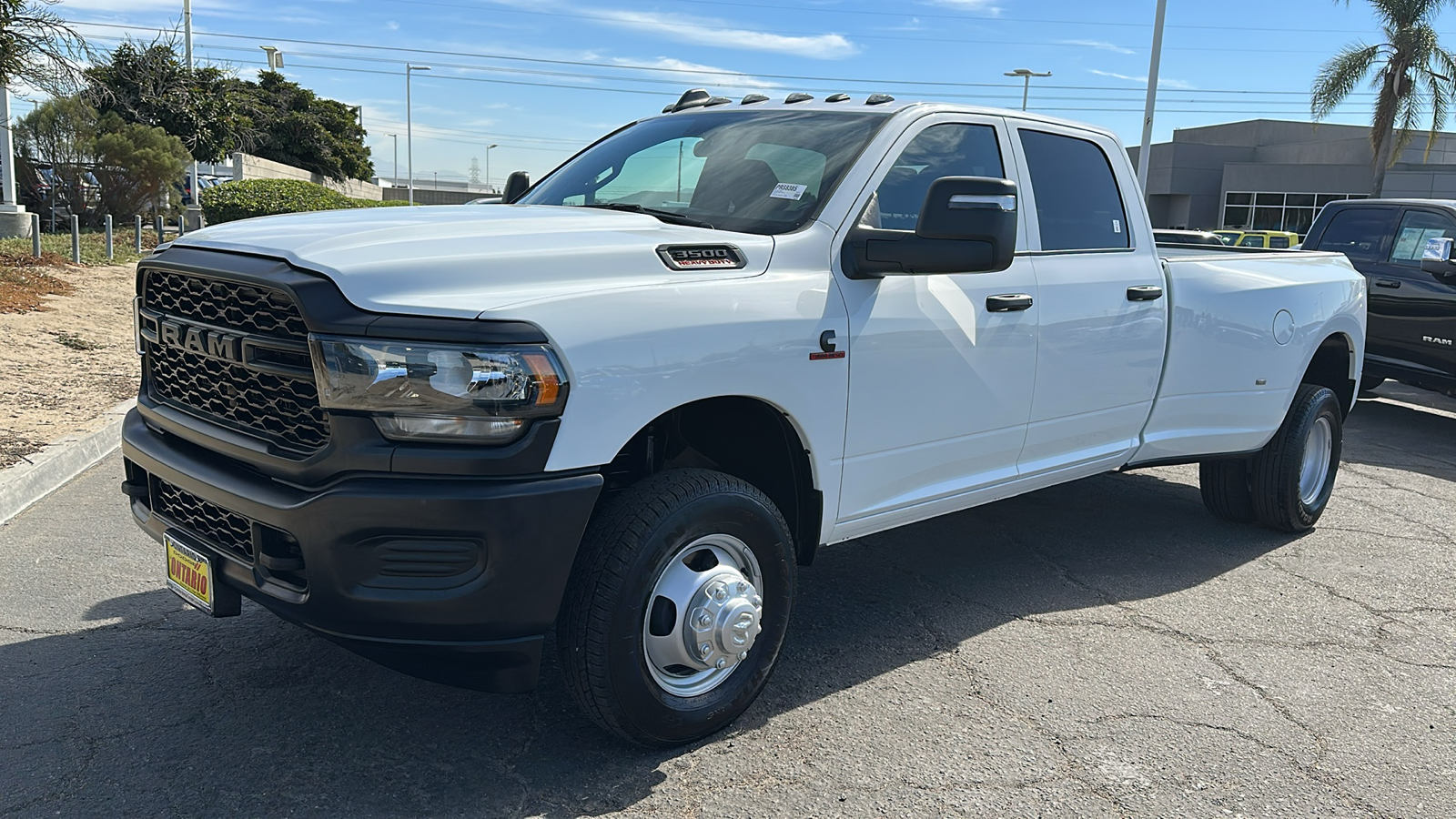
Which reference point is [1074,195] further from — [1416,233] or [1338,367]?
[1416,233]

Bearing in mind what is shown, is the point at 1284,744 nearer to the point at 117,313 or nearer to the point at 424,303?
the point at 424,303

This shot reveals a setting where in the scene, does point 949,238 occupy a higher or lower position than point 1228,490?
higher

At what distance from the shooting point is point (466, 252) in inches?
119

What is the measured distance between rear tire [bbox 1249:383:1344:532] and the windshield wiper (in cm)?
356

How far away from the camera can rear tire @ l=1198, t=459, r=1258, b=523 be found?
6000 millimetres

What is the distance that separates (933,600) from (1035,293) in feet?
4.44

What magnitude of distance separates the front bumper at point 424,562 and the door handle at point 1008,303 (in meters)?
1.82

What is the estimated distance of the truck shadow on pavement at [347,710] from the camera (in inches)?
120

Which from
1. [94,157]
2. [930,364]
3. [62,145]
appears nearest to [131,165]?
[94,157]

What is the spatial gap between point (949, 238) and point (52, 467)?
5.03 metres

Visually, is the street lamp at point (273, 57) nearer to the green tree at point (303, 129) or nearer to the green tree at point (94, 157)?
the green tree at point (303, 129)

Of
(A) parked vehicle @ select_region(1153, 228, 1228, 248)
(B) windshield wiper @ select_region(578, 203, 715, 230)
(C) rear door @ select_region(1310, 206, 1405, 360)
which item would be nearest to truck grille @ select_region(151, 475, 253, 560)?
(B) windshield wiper @ select_region(578, 203, 715, 230)

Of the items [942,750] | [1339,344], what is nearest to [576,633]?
[942,750]

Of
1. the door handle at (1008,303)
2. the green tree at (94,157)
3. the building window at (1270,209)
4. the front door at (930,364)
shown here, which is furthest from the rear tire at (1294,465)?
the building window at (1270,209)
